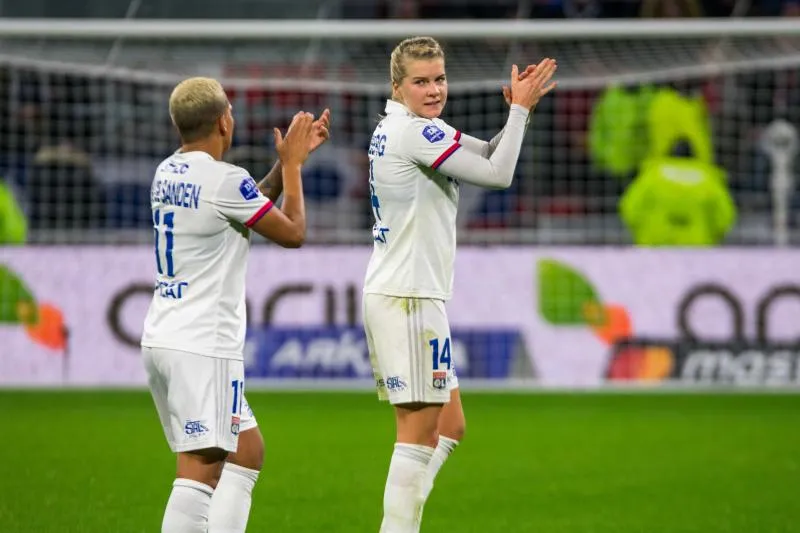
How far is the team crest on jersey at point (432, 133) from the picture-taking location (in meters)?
4.91

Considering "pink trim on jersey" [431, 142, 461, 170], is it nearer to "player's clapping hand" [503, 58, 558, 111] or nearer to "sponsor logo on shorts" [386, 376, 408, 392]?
"player's clapping hand" [503, 58, 558, 111]

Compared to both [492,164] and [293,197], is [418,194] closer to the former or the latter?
[492,164]

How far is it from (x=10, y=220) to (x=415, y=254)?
8622 mm

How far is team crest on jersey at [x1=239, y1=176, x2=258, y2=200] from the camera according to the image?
4465mm

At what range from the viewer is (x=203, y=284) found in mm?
4484

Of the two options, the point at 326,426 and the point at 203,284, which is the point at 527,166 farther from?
the point at 203,284

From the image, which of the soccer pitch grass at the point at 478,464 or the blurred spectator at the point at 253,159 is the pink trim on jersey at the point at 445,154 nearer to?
the soccer pitch grass at the point at 478,464

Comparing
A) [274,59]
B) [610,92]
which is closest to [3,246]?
[274,59]

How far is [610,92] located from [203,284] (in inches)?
378

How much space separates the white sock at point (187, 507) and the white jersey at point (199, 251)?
0.43 metres

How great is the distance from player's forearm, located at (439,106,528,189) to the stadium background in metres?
3.38

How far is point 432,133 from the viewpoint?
4.93 metres

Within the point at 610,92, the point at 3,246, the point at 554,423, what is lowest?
the point at 554,423

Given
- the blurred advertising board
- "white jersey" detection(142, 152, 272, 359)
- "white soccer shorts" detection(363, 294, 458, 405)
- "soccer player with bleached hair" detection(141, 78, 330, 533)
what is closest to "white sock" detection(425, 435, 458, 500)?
"white soccer shorts" detection(363, 294, 458, 405)
